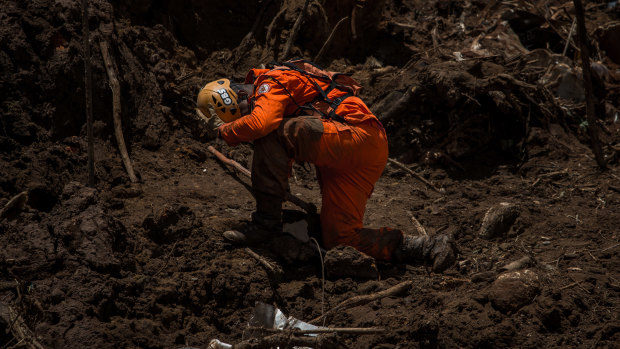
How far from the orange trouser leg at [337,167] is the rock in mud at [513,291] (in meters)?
1.03

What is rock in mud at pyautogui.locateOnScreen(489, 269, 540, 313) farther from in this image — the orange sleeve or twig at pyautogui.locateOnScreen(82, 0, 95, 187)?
twig at pyautogui.locateOnScreen(82, 0, 95, 187)

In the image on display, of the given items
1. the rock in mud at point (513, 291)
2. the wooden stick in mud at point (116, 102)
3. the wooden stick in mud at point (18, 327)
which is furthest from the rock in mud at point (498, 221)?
the wooden stick in mud at point (18, 327)

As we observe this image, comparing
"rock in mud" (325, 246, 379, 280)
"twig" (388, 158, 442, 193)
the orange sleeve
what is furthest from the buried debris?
"twig" (388, 158, 442, 193)

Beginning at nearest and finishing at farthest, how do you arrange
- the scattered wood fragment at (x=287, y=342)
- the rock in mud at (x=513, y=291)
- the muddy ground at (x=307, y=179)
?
the scattered wood fragment at (x=287, y=342), the muddy ground at (x=307, y=179), the rock in mud at (x=513, y=291)

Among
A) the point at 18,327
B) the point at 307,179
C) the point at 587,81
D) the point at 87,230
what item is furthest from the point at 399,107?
the point at 18,327

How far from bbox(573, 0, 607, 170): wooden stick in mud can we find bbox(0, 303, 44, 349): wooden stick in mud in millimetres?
5226

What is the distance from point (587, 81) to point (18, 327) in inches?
220

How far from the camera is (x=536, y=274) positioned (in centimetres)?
389

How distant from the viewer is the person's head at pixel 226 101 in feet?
14.6

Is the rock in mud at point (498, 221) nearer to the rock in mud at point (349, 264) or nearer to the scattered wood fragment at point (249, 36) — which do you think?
the rock in mud at point (349, 264)

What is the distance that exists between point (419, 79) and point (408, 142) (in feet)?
2.51

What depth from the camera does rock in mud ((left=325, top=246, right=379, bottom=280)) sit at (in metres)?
4.16

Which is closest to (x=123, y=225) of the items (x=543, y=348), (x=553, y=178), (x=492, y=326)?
(x=492, y=326)

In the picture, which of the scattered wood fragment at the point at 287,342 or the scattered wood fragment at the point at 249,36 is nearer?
the scattered wood fragment at the point at 287,342
